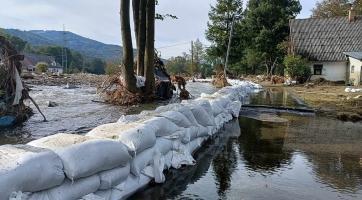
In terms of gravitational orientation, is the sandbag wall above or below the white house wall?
below

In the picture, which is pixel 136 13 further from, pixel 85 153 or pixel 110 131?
pixel 85 153

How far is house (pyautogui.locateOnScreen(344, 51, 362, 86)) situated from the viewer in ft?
100

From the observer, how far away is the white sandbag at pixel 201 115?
7652mm

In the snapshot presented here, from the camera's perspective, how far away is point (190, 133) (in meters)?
6.82

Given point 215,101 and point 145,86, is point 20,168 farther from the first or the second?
point 145,86

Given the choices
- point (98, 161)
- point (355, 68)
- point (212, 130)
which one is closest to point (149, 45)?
point (212, 130)

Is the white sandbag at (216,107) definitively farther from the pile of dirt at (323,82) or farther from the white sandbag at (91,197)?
the pile of dirt at (323,82)

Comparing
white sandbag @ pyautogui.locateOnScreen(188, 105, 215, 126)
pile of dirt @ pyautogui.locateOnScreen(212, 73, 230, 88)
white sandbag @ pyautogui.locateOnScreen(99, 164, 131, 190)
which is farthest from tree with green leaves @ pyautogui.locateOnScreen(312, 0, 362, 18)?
white sandbag @ pyautogui.locateOnScreen(99, 164, 131, 190)

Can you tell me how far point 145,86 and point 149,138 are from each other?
1094cm

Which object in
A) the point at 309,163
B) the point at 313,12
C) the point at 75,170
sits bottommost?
the point at 309,163

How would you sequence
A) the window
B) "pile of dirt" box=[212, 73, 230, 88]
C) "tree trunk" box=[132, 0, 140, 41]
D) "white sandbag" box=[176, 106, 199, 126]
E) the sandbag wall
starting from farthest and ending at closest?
1. the window
2. "pile of dirt" box=[212, 73, 230, 88]
3. "tree trunk" box=[132, 0, 140, 41]
4. "white sandbag" box=[176, 106, 199, 126]
5. the sandbag wall

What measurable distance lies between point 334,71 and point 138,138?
109ft

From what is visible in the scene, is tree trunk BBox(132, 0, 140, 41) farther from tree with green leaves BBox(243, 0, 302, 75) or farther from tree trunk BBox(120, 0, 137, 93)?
tree with green leaves BBox(243, 0, 302, 75)

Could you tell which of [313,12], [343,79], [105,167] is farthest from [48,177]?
[313,12]
